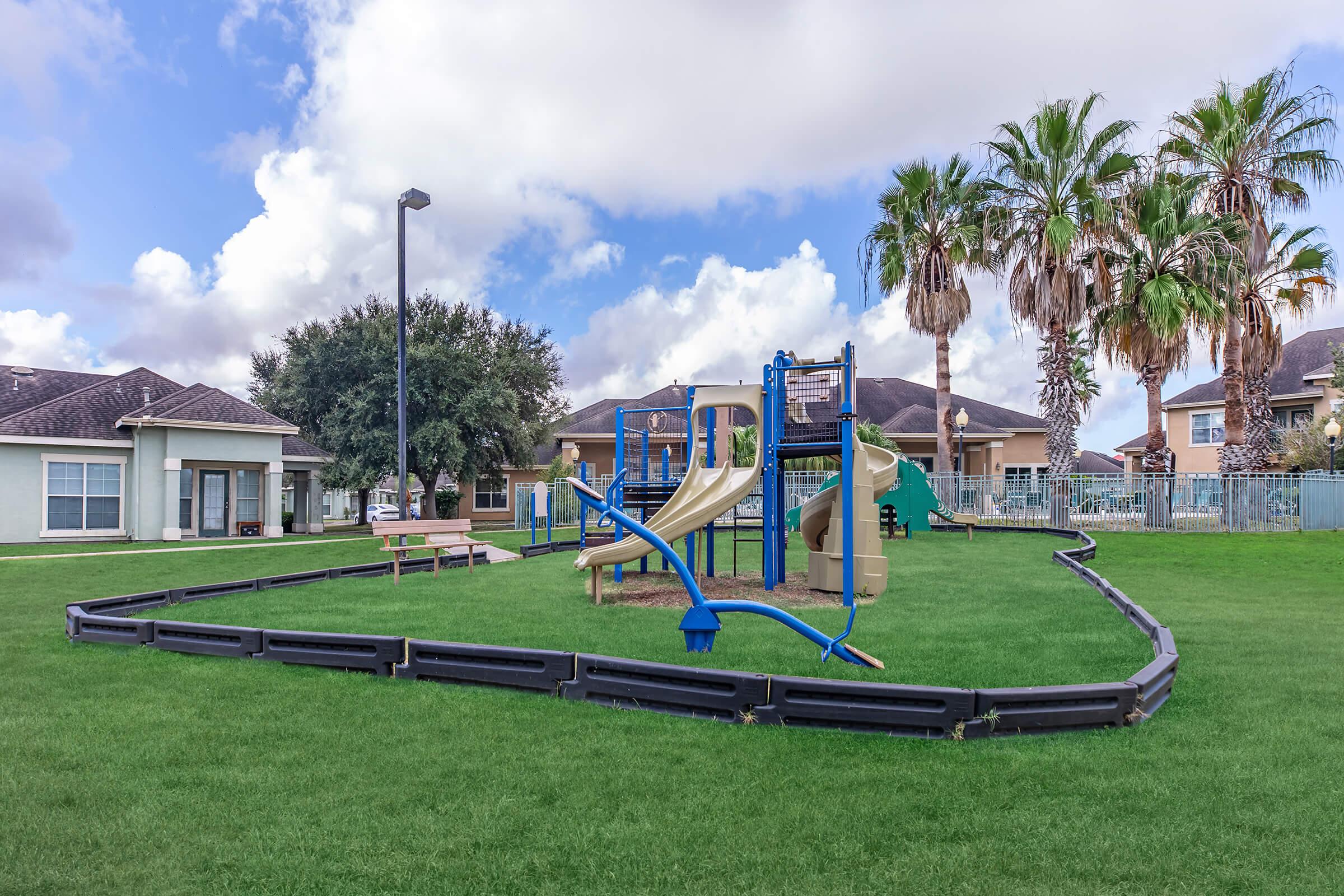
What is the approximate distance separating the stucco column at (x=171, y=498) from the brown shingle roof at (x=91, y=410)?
5.88 feet

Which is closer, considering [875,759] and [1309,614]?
[875,759]

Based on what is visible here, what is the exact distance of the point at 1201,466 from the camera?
39.2 metres

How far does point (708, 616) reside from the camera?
7301 millimetres

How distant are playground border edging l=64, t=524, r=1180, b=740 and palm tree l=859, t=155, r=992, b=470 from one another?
23.0 meters

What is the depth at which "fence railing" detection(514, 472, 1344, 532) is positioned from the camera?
2611 cm

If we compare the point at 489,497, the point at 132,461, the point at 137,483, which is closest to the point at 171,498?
the point at 137,483

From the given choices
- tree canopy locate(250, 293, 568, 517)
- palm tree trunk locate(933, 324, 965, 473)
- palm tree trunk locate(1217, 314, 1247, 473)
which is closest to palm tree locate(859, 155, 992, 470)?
palm tree trunk locate(933, 324, 965, 473)

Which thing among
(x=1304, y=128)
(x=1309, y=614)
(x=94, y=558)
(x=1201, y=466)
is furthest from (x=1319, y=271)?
(x=94, y=558)

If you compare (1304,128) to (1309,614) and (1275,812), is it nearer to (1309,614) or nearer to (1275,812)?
(1309,614)

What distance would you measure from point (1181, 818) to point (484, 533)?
26.3m

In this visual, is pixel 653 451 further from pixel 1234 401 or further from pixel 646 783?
pixel 646 783

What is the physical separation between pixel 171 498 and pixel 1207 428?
43395 mm

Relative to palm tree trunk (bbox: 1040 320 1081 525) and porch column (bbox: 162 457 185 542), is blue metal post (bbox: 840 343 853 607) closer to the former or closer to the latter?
palm tree trunk (bbox: 1040 320 1081 525)

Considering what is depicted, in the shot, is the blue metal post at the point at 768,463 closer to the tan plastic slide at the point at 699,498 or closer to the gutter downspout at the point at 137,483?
the tan plastic slide at the point at 699,498
